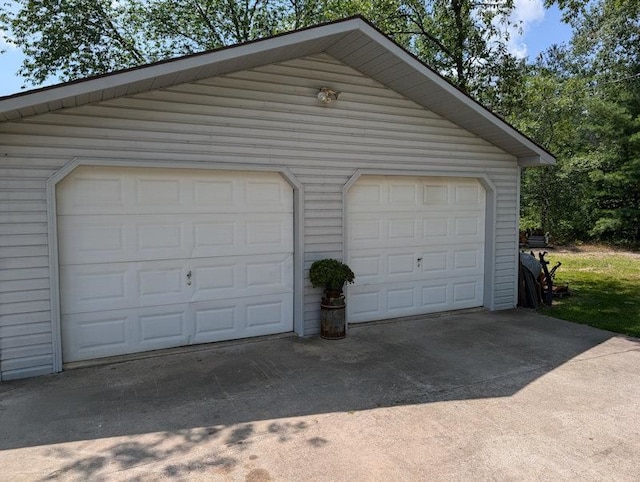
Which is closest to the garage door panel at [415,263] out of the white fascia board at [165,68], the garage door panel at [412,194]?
the garage door panel at [412,194]

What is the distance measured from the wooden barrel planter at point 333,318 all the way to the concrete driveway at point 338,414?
241 mm

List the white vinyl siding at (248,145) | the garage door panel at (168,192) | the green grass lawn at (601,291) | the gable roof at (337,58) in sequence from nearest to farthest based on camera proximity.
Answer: the gable roof at (337,58), the white vinyl siding at (248,145), the garage door panel at (168,192), the green grass lawn at (601,291)

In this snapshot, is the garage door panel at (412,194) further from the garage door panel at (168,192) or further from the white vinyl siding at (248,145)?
the garage door panel at (168,192)

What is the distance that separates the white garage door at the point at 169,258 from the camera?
198 inches

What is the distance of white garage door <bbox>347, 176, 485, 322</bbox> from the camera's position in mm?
6777

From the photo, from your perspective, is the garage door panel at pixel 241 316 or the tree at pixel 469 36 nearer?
the garage door panel at pixel 241 316

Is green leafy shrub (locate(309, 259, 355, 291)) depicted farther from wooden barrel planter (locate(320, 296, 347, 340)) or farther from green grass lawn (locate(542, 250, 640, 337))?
green grass lawn (locate(542, 250, 640, 337))

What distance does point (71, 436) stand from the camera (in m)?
3.45

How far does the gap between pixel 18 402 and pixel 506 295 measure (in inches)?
292

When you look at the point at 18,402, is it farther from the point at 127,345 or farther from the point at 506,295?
the point at 506,295

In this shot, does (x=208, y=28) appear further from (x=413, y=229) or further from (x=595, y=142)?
(x=595, y=142)

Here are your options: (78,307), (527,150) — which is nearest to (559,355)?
(527,150)

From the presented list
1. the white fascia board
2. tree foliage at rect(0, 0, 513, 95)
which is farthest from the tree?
the white fascia board

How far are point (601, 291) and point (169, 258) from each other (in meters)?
9.17
